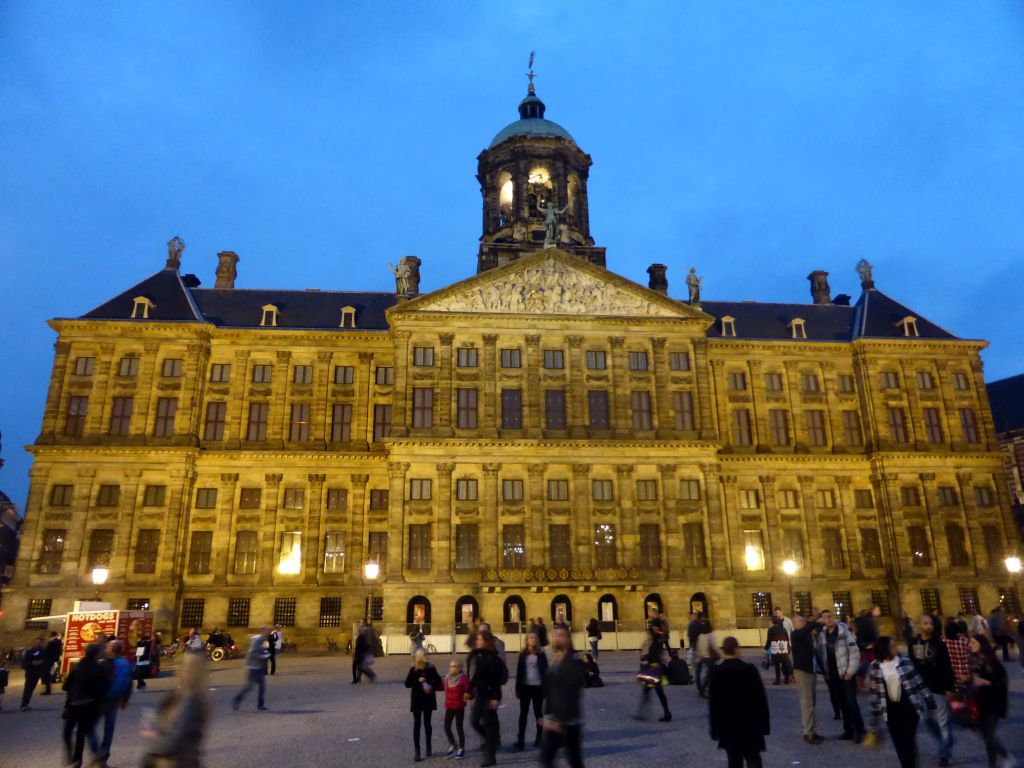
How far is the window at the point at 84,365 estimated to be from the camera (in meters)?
45.2

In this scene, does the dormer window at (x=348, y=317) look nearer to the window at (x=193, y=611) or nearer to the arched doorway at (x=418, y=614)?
the window at (x=193, y=611)

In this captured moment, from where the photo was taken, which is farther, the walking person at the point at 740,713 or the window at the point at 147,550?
the window at the point at 147,550

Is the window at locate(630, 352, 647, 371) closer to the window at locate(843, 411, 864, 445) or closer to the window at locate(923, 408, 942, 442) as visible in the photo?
the window at locate(843, 411, 864, 445)

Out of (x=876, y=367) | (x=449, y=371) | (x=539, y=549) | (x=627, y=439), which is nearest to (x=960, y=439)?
(x=876, y=367)

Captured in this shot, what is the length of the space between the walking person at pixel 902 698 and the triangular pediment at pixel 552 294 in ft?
118

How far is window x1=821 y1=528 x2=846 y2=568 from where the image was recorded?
46.5 meters

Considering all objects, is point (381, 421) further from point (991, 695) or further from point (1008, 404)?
point (1008, 404)

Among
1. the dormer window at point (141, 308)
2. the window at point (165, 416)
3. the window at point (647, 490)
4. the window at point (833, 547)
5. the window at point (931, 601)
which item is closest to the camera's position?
the window at point (647, 490)

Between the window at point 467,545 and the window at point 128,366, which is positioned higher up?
the window at point 128,366

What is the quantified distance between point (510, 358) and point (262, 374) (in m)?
16.6

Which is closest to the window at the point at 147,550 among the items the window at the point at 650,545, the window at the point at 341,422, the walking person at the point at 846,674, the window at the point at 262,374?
the window at the point at 262,374

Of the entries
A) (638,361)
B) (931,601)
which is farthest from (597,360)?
(931,601)

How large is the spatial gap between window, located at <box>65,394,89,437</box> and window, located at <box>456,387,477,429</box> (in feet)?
76.6

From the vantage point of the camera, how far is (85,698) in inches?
446
